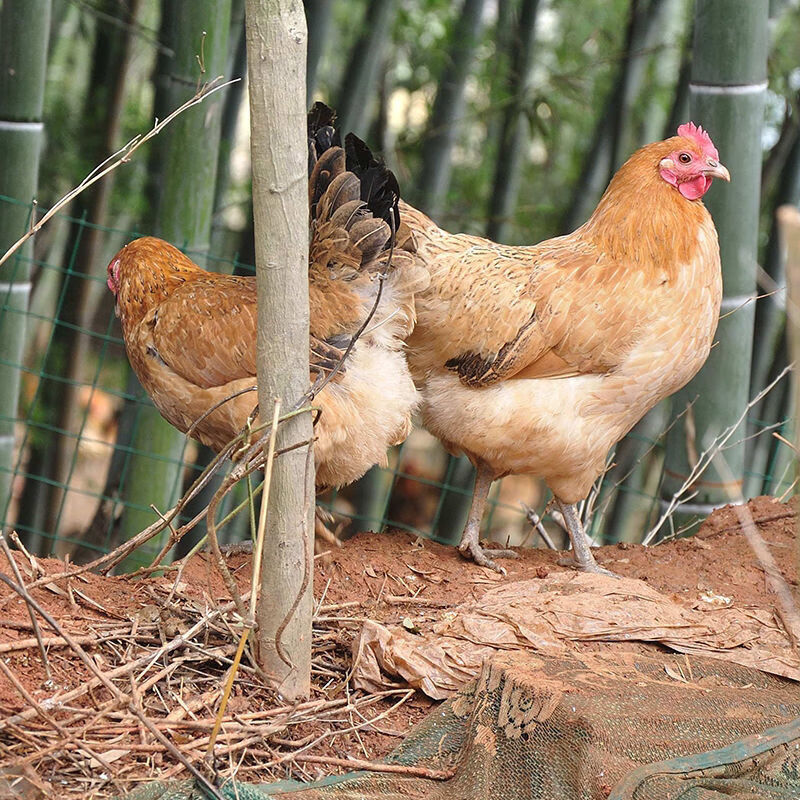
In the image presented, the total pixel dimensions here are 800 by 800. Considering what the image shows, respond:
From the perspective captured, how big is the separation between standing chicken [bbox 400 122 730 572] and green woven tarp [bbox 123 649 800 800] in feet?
3.94

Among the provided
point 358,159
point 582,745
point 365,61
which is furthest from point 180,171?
point 582,745

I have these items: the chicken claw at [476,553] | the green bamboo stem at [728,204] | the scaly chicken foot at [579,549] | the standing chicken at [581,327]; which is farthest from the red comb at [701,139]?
the chicken claw at [476,553]

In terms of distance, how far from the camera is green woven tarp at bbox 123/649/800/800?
213cm

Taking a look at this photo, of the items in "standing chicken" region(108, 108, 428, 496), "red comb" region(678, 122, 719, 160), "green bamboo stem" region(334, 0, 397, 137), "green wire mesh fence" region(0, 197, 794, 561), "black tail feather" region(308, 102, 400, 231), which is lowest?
"green wire mesh fence" region(0, 197, 794, 561)

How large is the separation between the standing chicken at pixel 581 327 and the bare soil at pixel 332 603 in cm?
30

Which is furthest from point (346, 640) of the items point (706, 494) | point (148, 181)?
point (148, 181)

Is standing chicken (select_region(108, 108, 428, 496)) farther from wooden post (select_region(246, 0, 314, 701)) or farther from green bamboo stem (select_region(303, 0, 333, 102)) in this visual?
green bamboo stem (select_region(303, 0, 333, 102))

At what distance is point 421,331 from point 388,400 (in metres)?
0.39

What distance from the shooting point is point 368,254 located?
3426 millimetres

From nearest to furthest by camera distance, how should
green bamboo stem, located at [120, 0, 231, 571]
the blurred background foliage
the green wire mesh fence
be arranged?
green bamboo stem, located at [120, 0, 231, 571], the green wire mesh fence, the blurred background foliage

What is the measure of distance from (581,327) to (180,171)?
183 centimetres

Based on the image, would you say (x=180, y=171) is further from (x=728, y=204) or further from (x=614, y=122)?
(x=614, y=122)

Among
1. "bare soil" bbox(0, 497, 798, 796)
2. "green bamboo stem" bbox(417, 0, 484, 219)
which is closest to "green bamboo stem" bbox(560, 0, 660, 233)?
"green bamboo stem" bbox(417, 0, 484, 219)

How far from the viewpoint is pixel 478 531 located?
3746 mm
